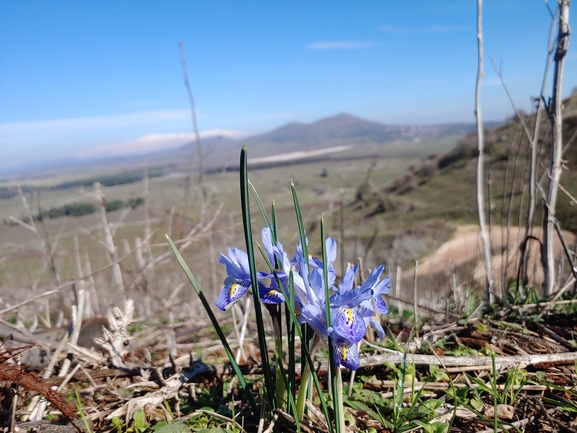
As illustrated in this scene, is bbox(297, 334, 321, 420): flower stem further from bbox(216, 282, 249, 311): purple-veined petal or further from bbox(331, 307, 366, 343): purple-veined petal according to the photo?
bbox(216, 282, 249, 311): purple-veined petal

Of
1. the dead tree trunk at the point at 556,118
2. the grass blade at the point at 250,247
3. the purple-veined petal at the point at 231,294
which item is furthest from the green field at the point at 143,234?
the dead tree trunk at the point at 556,118

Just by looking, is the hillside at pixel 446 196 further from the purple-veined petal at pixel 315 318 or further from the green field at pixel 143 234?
the purple-veined petal at pixel 315 318

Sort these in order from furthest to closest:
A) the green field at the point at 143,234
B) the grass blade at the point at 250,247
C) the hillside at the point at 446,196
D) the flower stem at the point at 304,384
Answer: the hillside at the point at 446,196, the green field at the point at 143,234, the flower stem at the point at 304,384, the grass blade at the point at 250,247

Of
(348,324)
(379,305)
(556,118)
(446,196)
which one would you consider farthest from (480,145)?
(446,196)

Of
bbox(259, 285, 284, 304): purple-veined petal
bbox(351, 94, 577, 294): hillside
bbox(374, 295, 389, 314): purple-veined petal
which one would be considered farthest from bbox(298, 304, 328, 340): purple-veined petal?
bbox(351, 94, 577, 294): hillside

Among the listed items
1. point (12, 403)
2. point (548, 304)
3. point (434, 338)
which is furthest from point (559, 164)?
point (12, 403)
